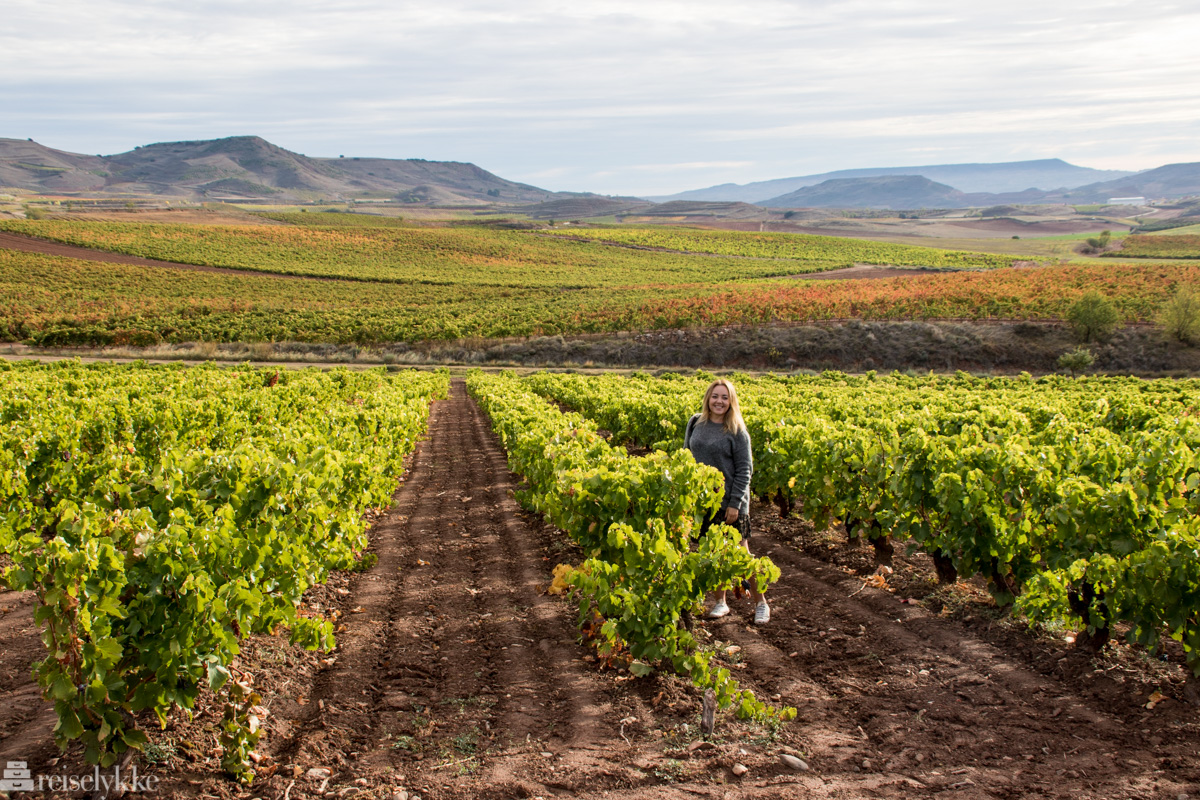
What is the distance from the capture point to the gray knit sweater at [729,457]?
22.5 ft

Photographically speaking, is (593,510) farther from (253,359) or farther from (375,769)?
(253,359)

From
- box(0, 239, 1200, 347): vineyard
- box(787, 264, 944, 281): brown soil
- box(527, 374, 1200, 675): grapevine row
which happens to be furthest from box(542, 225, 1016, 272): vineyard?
box(527, 374, 1200, 675): grapevine row

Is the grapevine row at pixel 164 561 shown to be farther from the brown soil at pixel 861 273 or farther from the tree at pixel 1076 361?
the brown soil at pixel 861 273

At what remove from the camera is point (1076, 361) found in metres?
41.8

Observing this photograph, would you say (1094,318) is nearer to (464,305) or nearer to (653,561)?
(464,305)

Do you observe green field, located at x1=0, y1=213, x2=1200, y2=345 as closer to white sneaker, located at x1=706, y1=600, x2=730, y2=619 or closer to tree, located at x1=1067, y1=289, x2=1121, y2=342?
tree, located at x1=1067, y1=289, x2=1121, y2=342

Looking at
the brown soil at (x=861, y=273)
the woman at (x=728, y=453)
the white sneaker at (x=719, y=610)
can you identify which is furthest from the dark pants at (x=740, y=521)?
the brown soil at (x=861, y=273)

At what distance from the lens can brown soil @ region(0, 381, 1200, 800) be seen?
14.8ft

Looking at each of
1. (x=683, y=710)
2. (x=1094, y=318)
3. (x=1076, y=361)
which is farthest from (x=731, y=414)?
(x=1094, y=318)

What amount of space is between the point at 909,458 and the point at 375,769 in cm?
622

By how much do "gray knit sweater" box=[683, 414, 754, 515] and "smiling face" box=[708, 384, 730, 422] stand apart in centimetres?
11

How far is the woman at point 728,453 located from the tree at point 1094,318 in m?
47.9

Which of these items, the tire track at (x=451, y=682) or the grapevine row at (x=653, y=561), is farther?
the grapevine row at (x=653, y=561)

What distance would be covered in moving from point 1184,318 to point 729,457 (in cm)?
5043
